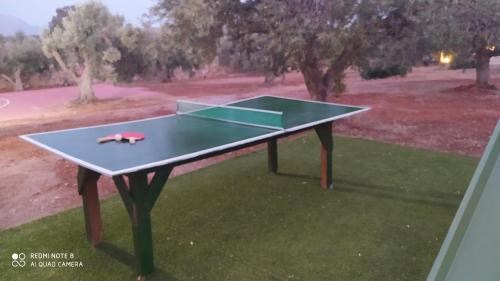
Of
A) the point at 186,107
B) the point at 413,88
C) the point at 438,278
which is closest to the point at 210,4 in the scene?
the point at 186,107

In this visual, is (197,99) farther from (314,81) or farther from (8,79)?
(8,79)

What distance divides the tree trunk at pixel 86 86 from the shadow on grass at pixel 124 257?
4953 millimetres

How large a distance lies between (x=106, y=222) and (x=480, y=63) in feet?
29.2

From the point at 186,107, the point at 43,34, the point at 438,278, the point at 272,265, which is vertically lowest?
the point at 272,265

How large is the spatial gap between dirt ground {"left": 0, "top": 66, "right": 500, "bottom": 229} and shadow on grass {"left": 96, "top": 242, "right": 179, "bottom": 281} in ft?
3.50

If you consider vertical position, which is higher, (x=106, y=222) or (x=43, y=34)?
(x=43, y=34)

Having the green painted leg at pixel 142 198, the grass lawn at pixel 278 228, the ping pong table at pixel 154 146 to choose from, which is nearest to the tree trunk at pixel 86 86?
the grass lawn at pixel 278 228

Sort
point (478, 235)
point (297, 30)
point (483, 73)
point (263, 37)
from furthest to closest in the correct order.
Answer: point (483, 73) → point (263, 37) → point (297, 30) → point (478, 235)

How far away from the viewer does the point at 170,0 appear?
18.3 ft

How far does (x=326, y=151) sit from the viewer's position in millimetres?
3686

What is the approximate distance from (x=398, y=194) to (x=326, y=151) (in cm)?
77

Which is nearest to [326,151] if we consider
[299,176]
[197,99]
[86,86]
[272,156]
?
[299,176]

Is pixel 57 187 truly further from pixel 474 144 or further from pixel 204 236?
pixel 474 144

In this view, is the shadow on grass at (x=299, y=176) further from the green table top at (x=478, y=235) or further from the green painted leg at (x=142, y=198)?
the green table top at (x=478, y=235)
